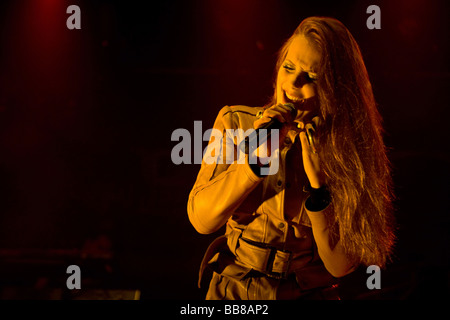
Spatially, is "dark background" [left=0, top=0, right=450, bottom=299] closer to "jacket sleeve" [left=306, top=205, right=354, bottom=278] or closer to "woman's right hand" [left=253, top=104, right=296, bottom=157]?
"jacket sleeve" [left=306, top=205, right=354, bottom=278]

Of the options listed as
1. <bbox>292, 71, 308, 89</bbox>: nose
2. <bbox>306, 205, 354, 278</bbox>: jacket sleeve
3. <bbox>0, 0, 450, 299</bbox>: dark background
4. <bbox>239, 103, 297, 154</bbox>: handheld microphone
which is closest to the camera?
<bbox>239, 103, 297, 154</bbox>: handheld microphone

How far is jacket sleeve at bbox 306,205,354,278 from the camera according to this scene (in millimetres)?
1374

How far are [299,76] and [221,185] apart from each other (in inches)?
19.7

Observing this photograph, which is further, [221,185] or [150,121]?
[150,121]

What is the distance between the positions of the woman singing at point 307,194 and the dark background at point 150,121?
167 centimetres

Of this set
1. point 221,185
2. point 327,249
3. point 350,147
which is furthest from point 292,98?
point 327,249

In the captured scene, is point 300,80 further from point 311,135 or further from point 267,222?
point 267,222

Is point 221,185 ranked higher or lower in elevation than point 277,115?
lower

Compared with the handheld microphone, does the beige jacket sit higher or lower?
lower

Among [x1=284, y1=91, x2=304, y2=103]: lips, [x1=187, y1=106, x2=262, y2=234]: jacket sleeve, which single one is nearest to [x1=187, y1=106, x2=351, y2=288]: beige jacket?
[x1=187, y1=106, x2=262, y2=234]: jacket sleeve

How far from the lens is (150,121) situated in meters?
3.63

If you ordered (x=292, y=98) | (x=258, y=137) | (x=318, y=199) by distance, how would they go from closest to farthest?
(x=258, y=137) < (x=318, y=199) < (x=292, y=98)
